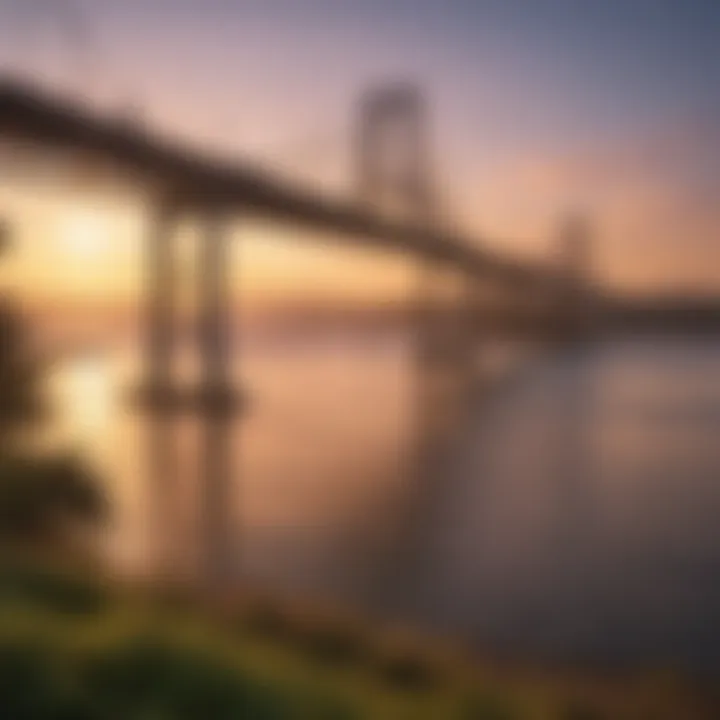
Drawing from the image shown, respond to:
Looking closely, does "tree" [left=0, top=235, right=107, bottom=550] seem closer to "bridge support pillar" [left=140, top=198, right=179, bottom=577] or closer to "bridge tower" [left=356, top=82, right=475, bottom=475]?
"bridge support pillar" [left=140, top=198, right=179, bottom=577]

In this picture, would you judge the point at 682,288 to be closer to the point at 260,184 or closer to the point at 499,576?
the point at 499,576

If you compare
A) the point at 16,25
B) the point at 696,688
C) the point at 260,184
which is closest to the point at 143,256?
the point at 260,184

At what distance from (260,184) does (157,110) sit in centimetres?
15

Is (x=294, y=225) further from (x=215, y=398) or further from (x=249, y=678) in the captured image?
(x=249, y=678)

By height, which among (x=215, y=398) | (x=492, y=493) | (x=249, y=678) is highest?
(x=215, y=398)

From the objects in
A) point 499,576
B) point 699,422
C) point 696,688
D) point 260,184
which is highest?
point 260,184

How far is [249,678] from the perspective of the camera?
2.99 feet

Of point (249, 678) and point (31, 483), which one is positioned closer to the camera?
point (249, 678)

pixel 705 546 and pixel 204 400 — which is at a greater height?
pixel 204 400

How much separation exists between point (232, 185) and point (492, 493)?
48 centimetres

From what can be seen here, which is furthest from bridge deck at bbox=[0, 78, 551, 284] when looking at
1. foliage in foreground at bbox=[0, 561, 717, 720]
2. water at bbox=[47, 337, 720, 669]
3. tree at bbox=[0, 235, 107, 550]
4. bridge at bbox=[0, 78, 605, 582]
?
foliage in foreground at bbox=[0, 561, 717, 720]

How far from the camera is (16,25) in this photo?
3.56 ft

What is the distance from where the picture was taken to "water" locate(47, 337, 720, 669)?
1.00 meters

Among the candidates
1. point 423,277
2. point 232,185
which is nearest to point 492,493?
point 423,277
